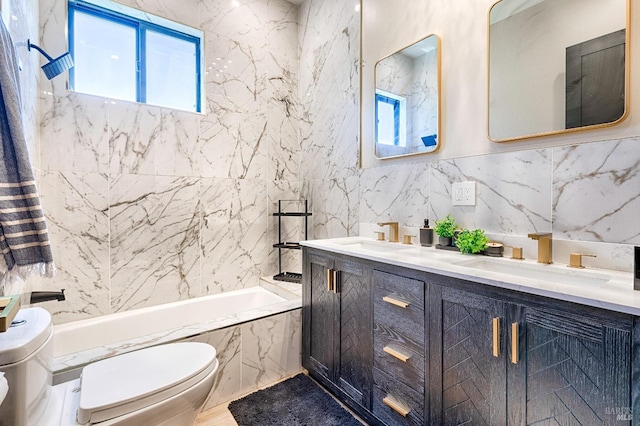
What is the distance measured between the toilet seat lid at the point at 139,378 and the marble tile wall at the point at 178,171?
1.10 metres

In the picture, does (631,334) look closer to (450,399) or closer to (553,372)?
(553,372)

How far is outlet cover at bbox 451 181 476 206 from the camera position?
5.35ft

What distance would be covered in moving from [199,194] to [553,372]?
2.37 metres

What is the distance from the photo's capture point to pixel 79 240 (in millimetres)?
2076

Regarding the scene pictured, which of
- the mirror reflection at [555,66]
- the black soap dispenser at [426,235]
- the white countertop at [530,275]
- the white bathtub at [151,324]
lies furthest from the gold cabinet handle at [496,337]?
the white bathtub at [151,324]

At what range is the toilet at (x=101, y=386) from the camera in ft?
2.98

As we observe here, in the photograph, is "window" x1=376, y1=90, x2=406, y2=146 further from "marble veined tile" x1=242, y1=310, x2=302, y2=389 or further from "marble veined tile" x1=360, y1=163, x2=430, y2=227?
"marble veined tile" x1=242, y1=310, x2=302, y2=389

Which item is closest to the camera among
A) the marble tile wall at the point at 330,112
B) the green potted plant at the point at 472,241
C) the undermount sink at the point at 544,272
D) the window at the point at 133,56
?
the undermount sink at the point at 544,272

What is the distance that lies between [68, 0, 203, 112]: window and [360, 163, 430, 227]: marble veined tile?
1.54 m

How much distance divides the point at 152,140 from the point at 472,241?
2228 millimetres

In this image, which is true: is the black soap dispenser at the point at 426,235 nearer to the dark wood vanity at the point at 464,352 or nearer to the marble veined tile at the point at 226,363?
the dark wood vanity at the point at 464,352

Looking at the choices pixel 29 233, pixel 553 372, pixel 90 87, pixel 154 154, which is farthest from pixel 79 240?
pixel 553 372

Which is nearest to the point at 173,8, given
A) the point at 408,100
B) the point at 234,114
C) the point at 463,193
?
the point at 234,114

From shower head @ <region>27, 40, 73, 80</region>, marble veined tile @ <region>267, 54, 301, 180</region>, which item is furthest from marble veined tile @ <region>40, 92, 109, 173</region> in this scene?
marble veined tile @ <region>267, 54, 301, 180</region>
